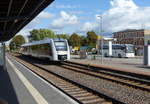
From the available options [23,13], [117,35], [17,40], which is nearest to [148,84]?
[23,13]

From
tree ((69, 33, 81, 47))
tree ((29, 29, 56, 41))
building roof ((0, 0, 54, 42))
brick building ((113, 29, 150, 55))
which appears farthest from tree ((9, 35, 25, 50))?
building roof ((0, 0, 54, 42))

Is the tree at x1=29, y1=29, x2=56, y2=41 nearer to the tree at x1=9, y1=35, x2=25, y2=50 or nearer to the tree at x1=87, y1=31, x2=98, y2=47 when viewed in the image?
the tree at x1=9, y1=35, x2=25, y2=50

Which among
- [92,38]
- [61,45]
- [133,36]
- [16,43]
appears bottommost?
[61,45]

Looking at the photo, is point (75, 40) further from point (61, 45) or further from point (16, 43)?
point (61, 45)

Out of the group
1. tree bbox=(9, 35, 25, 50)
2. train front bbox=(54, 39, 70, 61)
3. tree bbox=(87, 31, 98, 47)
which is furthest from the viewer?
tree bbox=(9, 35, 25, 50)

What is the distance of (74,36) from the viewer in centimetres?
11581

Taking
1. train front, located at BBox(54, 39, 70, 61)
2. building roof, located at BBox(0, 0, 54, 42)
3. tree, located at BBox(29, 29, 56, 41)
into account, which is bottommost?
train front, located at BBox(54, 39, 70, 61)

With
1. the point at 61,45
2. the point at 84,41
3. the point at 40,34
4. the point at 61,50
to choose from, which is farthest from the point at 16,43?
the point at 61,50

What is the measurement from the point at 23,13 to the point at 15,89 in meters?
7.61

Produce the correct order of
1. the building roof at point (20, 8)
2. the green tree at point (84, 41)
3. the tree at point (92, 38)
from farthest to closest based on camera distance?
the green tree at point (84, 41), the tree at point (92, 38), the building roof at point (20, 8)

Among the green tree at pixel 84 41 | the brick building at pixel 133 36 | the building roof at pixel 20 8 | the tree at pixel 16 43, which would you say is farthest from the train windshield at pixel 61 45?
the tree at pixel 16 43

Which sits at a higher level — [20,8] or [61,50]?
[20,8]

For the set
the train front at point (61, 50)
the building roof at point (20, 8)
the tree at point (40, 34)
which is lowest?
the train front at point (61, 50)

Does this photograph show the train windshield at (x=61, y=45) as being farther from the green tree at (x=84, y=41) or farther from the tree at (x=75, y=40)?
the green tree at (x=84, y=41)
